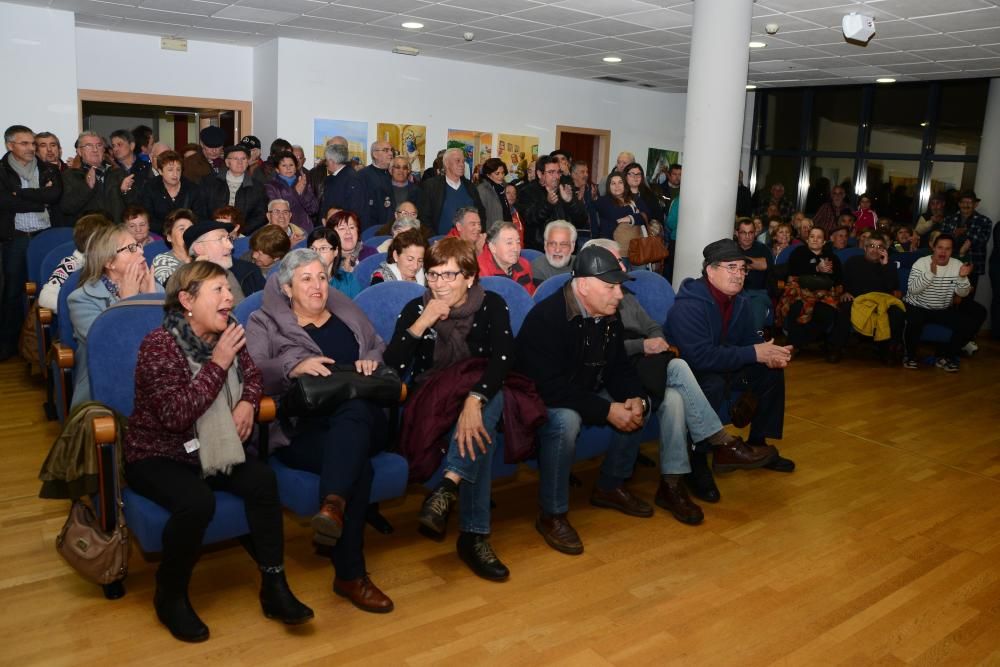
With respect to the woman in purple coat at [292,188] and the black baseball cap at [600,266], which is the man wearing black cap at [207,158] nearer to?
the woman in purple coat at [292,188]

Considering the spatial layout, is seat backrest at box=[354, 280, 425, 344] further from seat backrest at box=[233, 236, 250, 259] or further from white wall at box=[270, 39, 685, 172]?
white wall at box=[270, 39, 685, 172]

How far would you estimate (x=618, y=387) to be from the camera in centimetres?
391

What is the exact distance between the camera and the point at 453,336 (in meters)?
3.56

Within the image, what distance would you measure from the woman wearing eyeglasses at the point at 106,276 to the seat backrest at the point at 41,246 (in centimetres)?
201

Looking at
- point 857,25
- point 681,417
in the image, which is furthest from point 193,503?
point 857,25

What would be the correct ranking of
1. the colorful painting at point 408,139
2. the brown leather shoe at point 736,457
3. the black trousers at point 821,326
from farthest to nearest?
the colorful painting at point 408,139, the black trousers at point 821,326, the brown leather shoe at point 736,457

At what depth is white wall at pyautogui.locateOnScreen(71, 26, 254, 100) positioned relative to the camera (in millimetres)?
9531

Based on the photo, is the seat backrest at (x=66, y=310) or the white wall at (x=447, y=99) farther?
the white wall at (x=447, y=99)

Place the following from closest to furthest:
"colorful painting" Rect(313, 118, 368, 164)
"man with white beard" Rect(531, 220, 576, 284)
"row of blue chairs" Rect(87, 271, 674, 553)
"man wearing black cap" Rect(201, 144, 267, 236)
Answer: "row of blue chairs" Rect(87, 271, 674, 553)
"man with white beard" Rect(531, 220, 576, 284)
"man wearing black cap" Rect(201, 144, 267, 236)
"colorful painting" Rect(313, 118, 368, 164)

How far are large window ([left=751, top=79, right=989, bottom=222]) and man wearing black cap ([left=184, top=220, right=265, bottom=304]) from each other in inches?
425

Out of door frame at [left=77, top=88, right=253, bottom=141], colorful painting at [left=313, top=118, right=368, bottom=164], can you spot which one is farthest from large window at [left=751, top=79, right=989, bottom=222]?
door frame at [left=77, top=88, right=253, bottom=141]

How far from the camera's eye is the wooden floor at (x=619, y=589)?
283 centimetres

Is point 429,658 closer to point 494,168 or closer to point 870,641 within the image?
point 870,641

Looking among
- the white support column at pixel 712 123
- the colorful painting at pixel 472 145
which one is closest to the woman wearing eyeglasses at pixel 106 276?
the white support column at pixel 712 123
